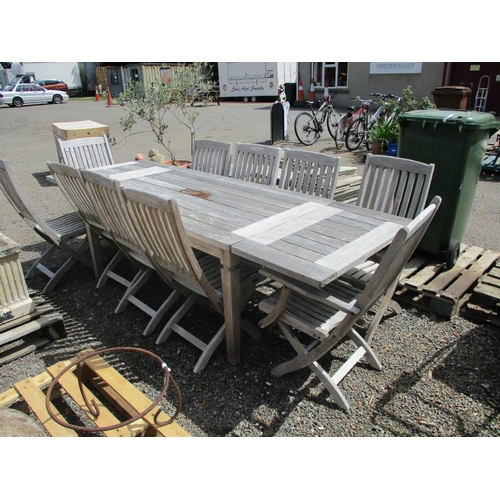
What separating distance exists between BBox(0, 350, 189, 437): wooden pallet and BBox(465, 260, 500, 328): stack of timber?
2313 millimetres

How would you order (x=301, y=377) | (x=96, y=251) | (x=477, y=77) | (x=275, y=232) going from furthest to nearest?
(x=477, y=77), (x=96, y=251), (x=301, y=377), (x=275, y=232)

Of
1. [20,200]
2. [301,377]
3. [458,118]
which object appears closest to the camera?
[301,377]

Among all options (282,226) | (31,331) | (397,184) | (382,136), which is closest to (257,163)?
(397,184)

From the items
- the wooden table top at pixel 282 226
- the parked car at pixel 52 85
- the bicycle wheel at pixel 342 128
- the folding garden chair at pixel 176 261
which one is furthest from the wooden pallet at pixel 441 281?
the parked car at pixel 52 85

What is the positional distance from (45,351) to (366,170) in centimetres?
280

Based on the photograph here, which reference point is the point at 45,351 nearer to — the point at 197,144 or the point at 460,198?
the point at 197,144

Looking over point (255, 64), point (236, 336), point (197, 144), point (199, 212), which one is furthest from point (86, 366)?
point (255, 64)


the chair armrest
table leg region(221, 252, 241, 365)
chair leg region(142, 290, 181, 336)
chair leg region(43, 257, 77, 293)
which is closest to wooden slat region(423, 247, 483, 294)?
the chair armrest

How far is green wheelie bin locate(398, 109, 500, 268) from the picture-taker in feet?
10.9

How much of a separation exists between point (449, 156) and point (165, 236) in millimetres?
2386

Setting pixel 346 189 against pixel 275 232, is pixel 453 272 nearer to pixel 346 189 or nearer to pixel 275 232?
pixel 346 189

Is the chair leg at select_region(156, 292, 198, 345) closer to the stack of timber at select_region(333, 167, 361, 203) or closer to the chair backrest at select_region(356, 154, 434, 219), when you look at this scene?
the chair backrest at select_region(356, 154, 434, 219)

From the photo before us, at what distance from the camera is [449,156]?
3.39 meters

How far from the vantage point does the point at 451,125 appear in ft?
10.9
